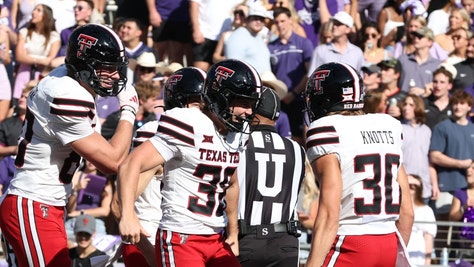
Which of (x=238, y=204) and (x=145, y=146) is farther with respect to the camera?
(x=238, y=204)

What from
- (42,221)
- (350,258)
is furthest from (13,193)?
(350,258)

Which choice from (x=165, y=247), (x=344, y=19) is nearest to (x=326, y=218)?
(x=165, y=247)

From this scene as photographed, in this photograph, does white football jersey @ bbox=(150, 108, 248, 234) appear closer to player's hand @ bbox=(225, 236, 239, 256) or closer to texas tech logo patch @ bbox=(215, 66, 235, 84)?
texas tech logo patch @ bbox=(215, 66, 235, 84)

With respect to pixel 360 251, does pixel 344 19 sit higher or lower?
higher

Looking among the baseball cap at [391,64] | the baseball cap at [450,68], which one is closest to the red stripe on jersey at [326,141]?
the baseball cap at [391,64]

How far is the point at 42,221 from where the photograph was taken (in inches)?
278

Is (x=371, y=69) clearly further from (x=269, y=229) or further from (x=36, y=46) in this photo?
(x=269, y=229)

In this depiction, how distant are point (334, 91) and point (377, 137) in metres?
0.39

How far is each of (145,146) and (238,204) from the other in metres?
1.36

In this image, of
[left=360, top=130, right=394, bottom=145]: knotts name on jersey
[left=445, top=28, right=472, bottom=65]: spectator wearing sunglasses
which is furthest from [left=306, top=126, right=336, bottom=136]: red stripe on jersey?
[left=445, top=28, right=472, bottom=65]: spectator wearing sunglasses

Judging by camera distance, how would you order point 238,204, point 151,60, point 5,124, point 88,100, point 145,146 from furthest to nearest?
point 151,60, point 5,124, point 238,204, point 88,100, point 145,146

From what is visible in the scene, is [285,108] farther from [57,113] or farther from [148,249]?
[57,113]

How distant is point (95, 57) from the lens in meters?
7.09

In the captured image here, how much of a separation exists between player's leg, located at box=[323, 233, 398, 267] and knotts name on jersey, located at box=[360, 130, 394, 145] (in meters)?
0.54
